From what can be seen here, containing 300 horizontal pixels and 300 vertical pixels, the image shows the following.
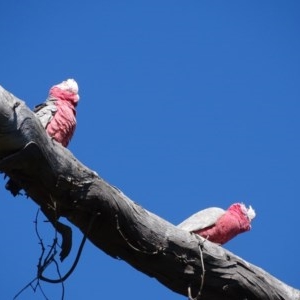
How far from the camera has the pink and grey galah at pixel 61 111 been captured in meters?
5.29

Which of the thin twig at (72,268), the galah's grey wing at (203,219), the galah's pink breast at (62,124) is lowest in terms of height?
the thin twig at (72,268)

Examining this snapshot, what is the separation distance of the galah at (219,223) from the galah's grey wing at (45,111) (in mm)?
2050

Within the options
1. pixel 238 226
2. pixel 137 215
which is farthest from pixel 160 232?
pixel 238 226

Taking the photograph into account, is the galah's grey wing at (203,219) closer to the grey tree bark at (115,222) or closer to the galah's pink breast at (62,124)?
the galah's pink breast at (62,124)

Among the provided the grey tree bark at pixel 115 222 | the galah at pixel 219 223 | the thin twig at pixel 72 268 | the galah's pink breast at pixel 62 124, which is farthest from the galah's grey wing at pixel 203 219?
the thin twig at pixel 72 268

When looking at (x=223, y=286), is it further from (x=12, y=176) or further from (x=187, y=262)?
(x=12, y=176)

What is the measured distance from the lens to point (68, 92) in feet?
19.1

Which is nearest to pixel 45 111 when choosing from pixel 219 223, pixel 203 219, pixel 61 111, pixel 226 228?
pixel 61 111

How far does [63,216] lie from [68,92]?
3.03 m

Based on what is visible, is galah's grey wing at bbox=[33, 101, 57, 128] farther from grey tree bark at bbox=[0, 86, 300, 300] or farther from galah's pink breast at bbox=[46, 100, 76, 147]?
grey tree bark at bbox=[0, 86, 300, 300]

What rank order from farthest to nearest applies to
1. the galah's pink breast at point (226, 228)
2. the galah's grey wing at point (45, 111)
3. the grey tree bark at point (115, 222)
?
the galah's pink breast at point (226, 228) < the galah's grey wing at point (45, 111) < the grey tree bark at point (115, 222)

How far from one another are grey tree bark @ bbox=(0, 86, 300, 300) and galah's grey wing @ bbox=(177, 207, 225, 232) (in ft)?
9.35

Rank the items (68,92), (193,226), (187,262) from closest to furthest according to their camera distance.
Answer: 1. (187,262)
2. (68,92)
3. (193,226)

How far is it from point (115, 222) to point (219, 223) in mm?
3776
